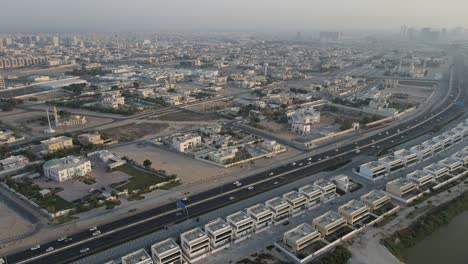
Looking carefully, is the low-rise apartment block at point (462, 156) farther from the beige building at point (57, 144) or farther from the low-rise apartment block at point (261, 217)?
the beige building at point (57, 144)

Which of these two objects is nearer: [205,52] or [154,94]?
[154,94]

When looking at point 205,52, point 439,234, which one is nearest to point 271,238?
point 439,234

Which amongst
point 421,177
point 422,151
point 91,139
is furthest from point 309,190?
point 91,139

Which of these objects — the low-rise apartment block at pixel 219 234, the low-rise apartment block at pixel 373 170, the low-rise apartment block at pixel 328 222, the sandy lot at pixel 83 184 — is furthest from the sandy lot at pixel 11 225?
the low-rise apartment block at pixel 373 170

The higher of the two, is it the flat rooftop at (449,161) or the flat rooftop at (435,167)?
the flat rooftop at (449,161)

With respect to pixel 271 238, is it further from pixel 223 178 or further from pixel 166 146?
pixel 166 146

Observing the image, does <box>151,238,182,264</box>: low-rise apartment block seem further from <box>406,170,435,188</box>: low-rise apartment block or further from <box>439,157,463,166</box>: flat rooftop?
<box>439,157,463,166</box>: flat rooftop
